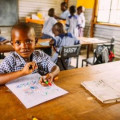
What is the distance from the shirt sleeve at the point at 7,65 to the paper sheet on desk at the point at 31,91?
12 cm

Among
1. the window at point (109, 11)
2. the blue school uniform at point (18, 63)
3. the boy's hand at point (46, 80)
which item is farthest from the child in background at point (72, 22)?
the boy's hand at point (46, 80)

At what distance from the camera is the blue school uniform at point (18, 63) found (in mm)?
1222

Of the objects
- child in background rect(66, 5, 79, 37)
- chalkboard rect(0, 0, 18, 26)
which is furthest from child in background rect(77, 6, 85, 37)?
chalkboard rect(0, 0, 18, 26)

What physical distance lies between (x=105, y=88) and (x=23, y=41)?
67 cm

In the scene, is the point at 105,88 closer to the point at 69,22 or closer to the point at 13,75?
the point at 13,75

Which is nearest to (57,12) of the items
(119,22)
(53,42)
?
(119,22)

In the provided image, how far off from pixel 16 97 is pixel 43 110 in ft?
0.67

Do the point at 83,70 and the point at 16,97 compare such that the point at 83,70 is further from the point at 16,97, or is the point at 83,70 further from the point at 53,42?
the point at 53,42

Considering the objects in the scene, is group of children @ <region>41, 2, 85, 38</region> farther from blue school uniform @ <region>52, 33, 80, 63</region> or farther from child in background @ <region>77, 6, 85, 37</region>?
blue school uniform @ <region>52, 33, 80, 63</region>

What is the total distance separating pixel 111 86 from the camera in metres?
1.13

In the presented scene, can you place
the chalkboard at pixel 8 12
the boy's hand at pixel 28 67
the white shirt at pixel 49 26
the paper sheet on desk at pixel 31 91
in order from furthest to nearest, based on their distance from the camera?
the chalkboard at pixel 8 12 → the white shirt at pixel 49 26 → the boy's hand at pixel 28 67 → the paper sheet on desk at pixel 31 91

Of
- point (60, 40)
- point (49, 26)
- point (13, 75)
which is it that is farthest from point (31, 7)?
point (13, 75)

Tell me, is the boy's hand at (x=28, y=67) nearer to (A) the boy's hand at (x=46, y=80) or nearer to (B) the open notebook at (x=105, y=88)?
(A) the boy's hand at (x=46, y=80)

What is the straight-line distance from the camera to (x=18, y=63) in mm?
1290
